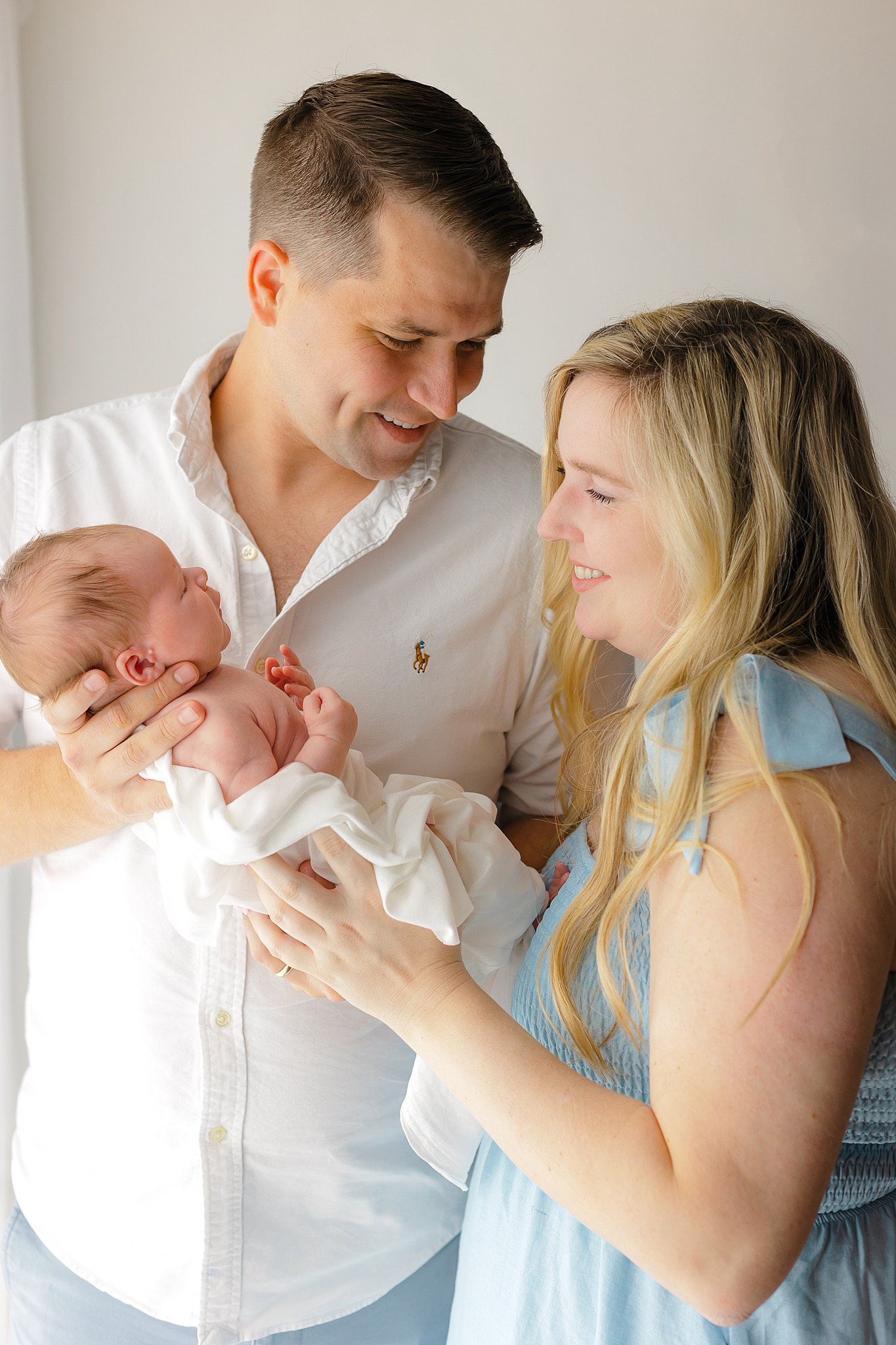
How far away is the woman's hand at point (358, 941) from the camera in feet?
4.16

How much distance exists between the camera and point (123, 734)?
1.34m

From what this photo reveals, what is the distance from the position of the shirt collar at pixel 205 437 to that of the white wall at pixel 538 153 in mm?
734

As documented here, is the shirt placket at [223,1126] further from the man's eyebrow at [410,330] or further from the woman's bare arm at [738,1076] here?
the man's eyebrow at [410,330]

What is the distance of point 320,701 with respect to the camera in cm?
141

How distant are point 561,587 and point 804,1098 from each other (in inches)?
36.1

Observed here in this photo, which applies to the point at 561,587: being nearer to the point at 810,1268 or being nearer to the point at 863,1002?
the point at 863,1002

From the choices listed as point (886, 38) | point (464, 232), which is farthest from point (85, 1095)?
point (886, 38)

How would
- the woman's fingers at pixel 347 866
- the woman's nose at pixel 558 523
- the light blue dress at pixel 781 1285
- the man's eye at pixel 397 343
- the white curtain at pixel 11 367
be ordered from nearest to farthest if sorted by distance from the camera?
the light blue dress at pixel 781 1285, the woman's fingers at pixel 347 866, the woman's nose at pixel 558 523, the man's eye at pixel 397 343, the white curtain at pixel 11 367

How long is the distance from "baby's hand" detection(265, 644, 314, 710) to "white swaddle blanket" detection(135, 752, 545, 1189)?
0.12 m

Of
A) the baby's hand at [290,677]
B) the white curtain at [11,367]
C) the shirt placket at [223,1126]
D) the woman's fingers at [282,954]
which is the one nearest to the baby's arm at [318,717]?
the baby's hand at [290,677]

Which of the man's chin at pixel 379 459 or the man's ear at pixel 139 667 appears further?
the man's chin at pixel 379 459

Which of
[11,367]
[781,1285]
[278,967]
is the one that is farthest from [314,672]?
[11,367]

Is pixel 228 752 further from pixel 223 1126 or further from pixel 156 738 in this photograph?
pixel 223 1126

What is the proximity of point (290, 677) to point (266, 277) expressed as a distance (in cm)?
69
